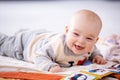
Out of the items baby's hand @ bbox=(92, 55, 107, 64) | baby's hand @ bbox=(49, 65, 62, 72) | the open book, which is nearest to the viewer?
the open book

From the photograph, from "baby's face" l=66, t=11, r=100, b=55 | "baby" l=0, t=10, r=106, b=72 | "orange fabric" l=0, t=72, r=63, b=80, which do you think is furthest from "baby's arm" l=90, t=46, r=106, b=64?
"orange fabric" l=0, t=72, r=63, b=80

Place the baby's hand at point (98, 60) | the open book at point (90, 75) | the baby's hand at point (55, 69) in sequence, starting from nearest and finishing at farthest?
the open book at point (90, 75) < the baby's hand at point (55, 69) < the baby's hand at point (98, 60)

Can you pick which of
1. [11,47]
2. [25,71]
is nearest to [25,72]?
[25,71]

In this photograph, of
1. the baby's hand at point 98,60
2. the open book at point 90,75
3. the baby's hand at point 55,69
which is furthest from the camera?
the baby's hand at point 98,60

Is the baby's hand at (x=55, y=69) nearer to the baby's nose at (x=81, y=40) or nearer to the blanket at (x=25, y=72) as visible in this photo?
the blanket at (x=25, y=72)

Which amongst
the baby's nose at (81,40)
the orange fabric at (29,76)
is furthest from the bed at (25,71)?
the baby's nose at (81,40)

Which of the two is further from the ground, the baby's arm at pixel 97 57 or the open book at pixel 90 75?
the open book at pixel 90 75

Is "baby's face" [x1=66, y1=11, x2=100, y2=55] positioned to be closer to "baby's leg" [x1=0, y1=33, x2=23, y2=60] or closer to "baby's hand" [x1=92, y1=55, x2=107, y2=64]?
"baby's hand" [x1=92, y1=55, x2=107, y2=64]

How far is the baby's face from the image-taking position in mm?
1206

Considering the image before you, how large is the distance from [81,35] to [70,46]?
0.07 m

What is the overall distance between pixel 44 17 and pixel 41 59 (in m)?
1.09

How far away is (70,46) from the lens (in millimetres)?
1239

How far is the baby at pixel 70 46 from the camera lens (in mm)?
1207

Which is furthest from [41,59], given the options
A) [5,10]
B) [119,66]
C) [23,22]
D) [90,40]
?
[5,10]
